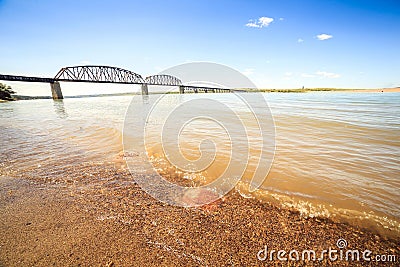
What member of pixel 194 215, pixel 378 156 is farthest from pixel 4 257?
pixel 378 156

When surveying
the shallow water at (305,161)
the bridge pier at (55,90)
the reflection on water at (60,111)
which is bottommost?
the reflection on water at (60,111)

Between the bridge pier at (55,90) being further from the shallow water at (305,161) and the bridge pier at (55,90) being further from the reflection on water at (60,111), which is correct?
the shallow water at (305,161)

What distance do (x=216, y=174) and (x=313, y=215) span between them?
6.34ft

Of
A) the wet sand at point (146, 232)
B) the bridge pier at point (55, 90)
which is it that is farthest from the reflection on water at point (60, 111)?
the bridge pier at point (55, 90)

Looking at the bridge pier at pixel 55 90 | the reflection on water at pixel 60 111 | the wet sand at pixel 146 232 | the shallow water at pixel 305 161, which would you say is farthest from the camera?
the bridge pier at pixel 55 90

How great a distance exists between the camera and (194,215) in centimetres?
259

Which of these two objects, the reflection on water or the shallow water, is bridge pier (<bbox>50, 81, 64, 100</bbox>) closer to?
the reflection on water

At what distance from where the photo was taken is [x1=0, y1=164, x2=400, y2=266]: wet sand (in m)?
1.88

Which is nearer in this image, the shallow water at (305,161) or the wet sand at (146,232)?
the wet sand at (146,232)

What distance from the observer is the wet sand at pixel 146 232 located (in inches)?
73.9

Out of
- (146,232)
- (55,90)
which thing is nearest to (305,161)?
(146,232)

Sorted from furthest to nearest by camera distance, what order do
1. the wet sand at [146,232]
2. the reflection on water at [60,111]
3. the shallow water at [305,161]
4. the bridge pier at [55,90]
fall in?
the bridge pier at [55,90]
the reflection on water at [60,111]
the shallow water at [305,161]
the wet sand at [146,232]

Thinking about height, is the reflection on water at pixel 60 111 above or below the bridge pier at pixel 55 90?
below

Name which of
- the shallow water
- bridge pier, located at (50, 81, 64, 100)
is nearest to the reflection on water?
the shallow water
